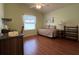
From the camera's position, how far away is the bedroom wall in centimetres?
224

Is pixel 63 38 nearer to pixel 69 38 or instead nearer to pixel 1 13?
pixel 69 38

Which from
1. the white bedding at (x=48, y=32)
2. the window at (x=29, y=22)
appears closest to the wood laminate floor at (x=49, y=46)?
the white bedding at (x=48, y=32)

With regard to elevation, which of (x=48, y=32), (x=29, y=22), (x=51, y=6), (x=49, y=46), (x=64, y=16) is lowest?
(x=49, y=46)

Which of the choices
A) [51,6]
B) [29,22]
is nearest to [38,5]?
[51,6]

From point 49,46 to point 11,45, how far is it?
2.75ft

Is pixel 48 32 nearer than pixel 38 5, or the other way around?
pixel 38 5

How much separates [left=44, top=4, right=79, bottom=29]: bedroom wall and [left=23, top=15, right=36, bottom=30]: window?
29cm

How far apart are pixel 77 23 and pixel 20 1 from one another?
132cm

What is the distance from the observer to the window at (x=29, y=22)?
2263 millimetres

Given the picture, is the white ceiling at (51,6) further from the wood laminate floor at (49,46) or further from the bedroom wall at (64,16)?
the wood laminate floor at (49,46)

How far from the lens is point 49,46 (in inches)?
92.2

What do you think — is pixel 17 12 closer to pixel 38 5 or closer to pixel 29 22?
pixel 29 22

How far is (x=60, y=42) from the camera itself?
2.34 metres

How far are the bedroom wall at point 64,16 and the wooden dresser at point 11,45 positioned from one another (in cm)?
79
